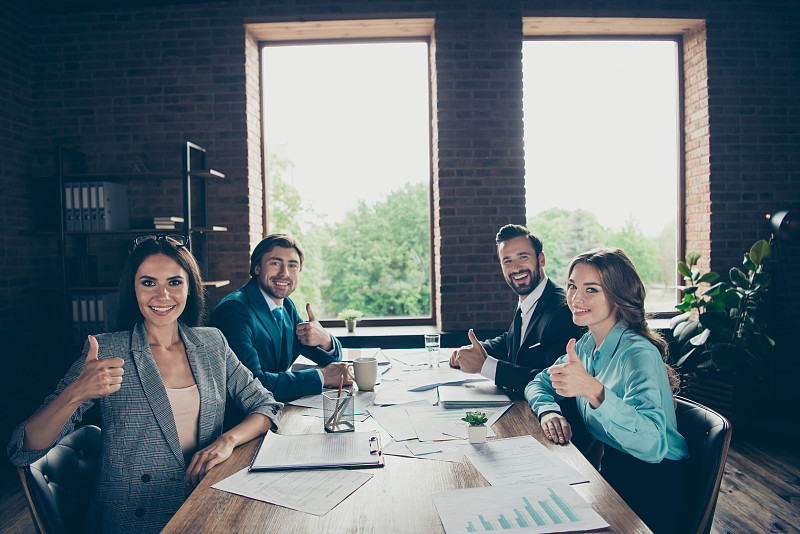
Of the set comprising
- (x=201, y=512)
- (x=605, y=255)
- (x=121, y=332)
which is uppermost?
(x=605, y=255)

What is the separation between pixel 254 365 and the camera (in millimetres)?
1908

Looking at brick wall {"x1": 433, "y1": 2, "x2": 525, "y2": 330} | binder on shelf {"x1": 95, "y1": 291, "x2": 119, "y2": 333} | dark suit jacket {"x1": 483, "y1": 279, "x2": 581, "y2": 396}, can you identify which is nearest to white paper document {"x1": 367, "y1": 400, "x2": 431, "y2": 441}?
dark suit jacket {"x1": 483, "y1": 279, "x2": 581, "y2": 396}

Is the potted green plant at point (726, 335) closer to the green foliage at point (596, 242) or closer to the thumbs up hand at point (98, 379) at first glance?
the green foliage at point (596, 242)

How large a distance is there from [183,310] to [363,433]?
0.74 meters

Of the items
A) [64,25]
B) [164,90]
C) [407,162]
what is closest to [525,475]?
[407,162]

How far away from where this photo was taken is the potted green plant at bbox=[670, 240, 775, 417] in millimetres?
3227

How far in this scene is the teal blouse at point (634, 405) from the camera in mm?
1278

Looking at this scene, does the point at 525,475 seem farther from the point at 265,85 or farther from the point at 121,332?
the point at 265,85

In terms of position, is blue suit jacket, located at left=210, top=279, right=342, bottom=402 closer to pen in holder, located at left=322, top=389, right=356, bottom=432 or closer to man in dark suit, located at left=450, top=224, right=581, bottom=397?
pen in holder, located at left=322, top=389, right=356, bottom=432

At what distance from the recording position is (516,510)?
993mm

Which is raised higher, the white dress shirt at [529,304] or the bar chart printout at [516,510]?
the white dress shirt at [529,304]

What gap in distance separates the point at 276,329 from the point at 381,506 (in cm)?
138

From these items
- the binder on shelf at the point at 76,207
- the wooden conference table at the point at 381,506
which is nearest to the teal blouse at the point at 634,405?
the wooden conference table at the point at 381,506

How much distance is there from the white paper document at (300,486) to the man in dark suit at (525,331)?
862 millimetres
